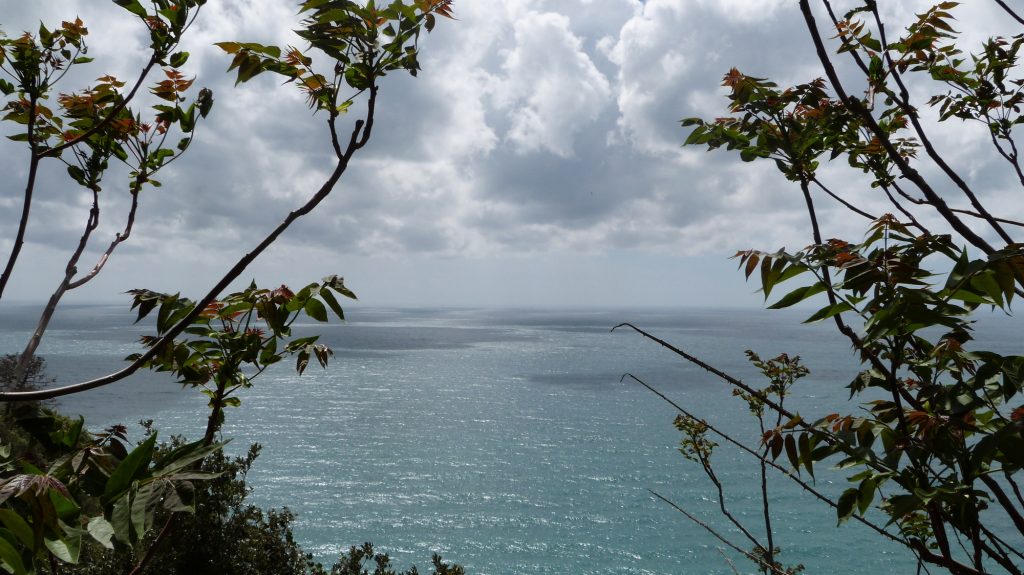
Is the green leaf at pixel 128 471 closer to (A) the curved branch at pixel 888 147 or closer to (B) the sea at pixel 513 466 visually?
(A) the curved branch at pixel 888 147

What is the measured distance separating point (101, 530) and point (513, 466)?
57262 millimetres

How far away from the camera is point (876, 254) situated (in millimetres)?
1859

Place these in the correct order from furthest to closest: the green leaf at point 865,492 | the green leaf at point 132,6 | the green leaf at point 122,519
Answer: the green leaf at point 132,6
the green leaf at point 865,492
the green leaf at point 122,519

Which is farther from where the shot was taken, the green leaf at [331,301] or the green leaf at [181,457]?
the green leaf at [331,301]

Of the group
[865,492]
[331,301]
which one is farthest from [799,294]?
[331,301]

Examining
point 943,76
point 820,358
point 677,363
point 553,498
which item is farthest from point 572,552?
point 820,358

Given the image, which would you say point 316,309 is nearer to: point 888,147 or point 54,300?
point 54,300

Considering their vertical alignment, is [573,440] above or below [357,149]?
below

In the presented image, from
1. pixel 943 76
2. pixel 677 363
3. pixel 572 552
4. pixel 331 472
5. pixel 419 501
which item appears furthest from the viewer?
pixel 677 363

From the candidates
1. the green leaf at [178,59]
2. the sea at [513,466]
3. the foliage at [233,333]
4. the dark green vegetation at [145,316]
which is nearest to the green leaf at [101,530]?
the dark green vegetation at [145,316]

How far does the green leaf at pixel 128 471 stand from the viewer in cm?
143

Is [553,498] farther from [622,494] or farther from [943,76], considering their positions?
[943,76]

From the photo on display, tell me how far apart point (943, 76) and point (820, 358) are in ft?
455

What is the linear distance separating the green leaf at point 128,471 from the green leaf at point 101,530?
115 mm
